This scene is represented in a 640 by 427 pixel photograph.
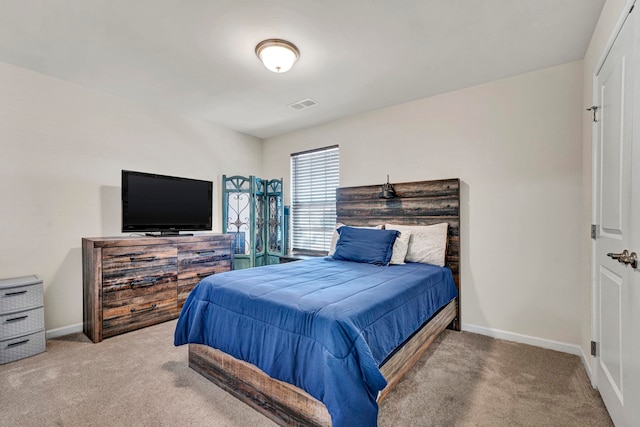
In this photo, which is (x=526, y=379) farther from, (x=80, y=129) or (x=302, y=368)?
(x=80, y=129)

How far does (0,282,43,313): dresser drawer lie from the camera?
95.0 inches

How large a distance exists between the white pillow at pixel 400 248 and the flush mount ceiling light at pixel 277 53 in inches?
79.4

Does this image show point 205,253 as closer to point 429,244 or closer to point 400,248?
point 400,248

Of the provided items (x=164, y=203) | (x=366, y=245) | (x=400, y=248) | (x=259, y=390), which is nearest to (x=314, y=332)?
(x=259, y=390)

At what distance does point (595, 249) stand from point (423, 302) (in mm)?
1257

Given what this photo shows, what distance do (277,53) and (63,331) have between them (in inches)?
134

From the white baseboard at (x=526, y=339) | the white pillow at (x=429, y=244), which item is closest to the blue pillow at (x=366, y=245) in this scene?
the white pillow at (x=429, y=244)

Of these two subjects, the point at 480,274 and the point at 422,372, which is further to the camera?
the point at 480,274

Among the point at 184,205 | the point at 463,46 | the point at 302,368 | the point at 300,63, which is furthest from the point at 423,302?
the point at 184,205

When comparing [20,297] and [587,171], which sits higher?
[587,171]

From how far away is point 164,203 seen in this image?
3533 mm

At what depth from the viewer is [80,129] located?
A: 312 centimetres

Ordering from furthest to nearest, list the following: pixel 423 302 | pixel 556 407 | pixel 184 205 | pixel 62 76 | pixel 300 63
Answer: pixel 184 205, pixel 62 76, pixel 300 63, pixel 423 302, pixel 556 407

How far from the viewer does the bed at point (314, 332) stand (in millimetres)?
1390
